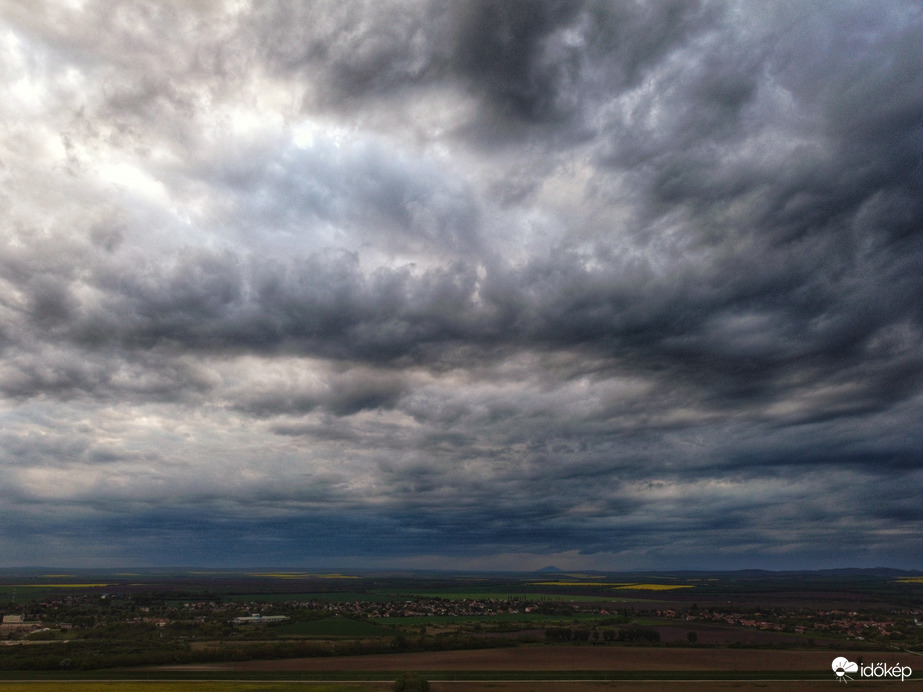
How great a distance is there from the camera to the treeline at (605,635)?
380 ft

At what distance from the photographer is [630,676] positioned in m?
78.7

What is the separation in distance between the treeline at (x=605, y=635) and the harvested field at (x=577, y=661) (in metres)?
11.5

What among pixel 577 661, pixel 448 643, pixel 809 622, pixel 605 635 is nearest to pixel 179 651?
pixel 448 643

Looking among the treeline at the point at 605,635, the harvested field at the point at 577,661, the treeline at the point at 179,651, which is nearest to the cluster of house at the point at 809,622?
the treeline at the point at 605,635

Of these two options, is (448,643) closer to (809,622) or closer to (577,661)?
(577,661)

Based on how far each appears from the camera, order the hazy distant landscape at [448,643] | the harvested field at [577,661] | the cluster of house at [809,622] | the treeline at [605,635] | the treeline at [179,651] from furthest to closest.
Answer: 1. the cluster of house at [809,622]
2. the treeline at [605,635]
3. the harvested field at [577,661]
4. the treeline at [179,651]
5. the hazy distant landscape at [448,643]

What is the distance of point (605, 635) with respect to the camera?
118 meters

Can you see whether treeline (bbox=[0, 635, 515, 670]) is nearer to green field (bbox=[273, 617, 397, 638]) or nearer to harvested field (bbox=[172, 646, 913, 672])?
harvested field (bbox=[172, 646, 913, 672])

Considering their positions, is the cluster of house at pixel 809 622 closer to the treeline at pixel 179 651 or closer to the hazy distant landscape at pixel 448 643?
the hazy distant landscape at pixel 448 643

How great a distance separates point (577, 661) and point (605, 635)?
31.3 metres

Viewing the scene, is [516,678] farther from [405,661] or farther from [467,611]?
Answer: [467,611]

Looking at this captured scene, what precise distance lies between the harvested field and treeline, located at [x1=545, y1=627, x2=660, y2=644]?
11.5 m

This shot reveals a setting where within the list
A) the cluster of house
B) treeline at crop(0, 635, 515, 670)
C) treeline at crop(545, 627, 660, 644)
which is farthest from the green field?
the cluster of house

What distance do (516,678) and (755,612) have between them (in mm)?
125894
